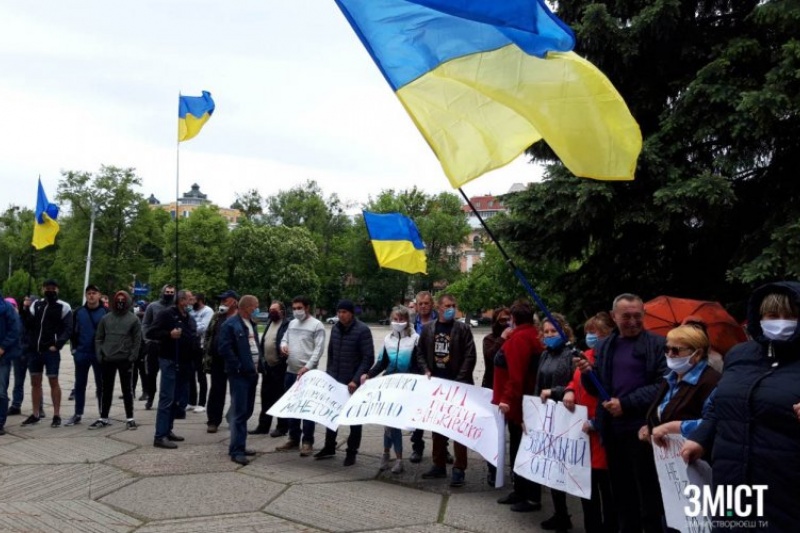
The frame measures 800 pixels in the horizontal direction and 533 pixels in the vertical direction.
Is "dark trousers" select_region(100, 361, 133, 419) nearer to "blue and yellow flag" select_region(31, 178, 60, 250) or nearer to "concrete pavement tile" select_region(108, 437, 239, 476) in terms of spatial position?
"concrete pavement tile" select_region(108, 437, 239, 476)

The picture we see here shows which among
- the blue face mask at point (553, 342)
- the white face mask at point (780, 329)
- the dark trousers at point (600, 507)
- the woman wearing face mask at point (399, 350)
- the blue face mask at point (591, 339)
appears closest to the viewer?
the white face mask at point (780, 329)

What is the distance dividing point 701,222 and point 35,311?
9.42m

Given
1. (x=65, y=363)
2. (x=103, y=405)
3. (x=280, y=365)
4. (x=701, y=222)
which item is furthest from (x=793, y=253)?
(x=65, y=363)

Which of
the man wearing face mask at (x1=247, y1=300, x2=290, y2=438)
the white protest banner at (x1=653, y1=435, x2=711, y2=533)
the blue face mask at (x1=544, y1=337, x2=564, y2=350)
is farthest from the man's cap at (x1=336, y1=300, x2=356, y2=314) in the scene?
the white protest banner at (x1=653, y1=435, x2=711, y2=533)

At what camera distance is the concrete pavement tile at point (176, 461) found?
743cm

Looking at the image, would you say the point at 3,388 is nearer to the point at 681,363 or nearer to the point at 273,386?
the point at 273,386

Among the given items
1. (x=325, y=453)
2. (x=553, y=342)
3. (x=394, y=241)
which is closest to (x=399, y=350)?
(x=325, y=453)

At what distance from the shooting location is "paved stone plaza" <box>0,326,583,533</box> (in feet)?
18.7

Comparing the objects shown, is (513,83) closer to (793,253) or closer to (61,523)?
(793,253)

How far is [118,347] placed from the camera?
9492 mm

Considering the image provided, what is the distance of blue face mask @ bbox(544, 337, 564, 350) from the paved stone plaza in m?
1.50

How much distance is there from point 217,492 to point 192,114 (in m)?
6.84

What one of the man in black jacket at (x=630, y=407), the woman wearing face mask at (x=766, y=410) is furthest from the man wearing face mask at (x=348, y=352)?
the woman wearing face mask at (x=766, y=410)

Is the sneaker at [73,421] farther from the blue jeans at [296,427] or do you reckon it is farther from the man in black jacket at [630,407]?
the man in black jacket at [630,407]
